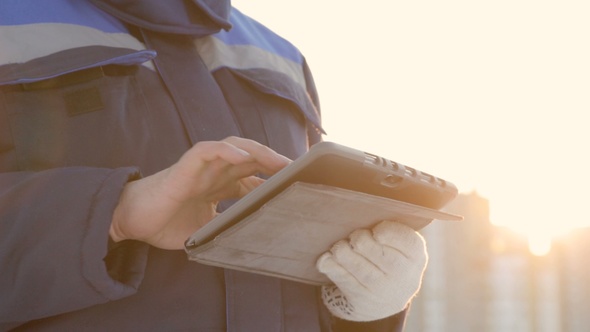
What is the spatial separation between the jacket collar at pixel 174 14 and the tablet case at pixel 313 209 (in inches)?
18.8

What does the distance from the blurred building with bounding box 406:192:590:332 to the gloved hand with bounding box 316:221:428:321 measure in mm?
19865

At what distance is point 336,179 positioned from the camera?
49.5 inches

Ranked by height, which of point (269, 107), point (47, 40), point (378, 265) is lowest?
point (378, 265)

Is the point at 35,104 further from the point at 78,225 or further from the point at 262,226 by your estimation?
the point at 262,226

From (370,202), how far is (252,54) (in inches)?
25.6


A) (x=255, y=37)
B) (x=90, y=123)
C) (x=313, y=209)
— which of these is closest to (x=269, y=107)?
(x=255, y=37)

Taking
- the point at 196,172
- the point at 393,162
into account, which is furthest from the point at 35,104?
the point at 393,162

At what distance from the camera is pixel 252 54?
1.86 metres

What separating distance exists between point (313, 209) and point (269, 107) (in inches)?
20.4

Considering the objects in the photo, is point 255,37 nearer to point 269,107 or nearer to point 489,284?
point 269,107

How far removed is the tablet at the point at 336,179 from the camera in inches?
46.6

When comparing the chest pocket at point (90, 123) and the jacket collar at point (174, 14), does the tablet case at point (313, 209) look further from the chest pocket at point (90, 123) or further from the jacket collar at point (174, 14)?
the jacket collar at point (174, 14)

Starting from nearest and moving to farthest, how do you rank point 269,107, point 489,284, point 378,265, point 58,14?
point 378,265, point 58,14, point 269,107, point 489,284

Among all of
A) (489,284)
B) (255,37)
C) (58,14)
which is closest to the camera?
(58,14)
